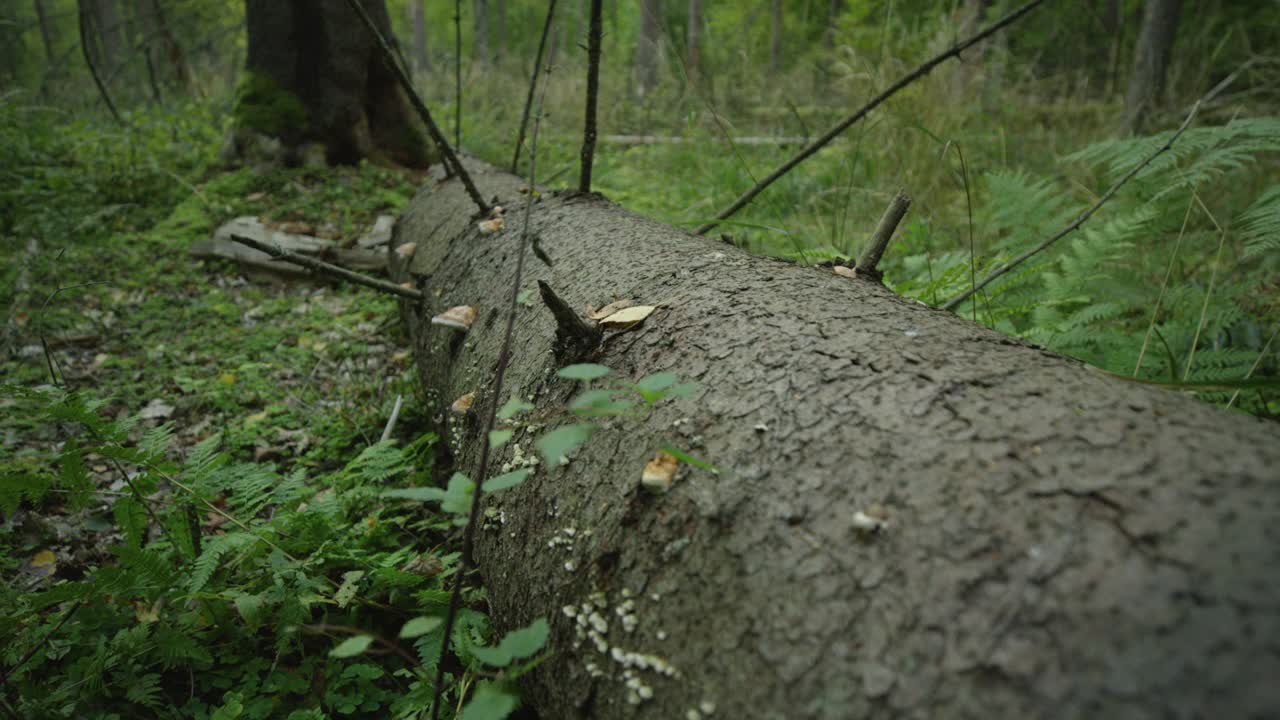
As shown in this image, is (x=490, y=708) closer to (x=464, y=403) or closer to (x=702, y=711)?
(x=702, y=711)

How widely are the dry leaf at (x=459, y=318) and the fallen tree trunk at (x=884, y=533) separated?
673 mm

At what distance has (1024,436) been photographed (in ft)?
2.50

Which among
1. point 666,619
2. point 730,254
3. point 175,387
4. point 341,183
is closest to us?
point 666,619

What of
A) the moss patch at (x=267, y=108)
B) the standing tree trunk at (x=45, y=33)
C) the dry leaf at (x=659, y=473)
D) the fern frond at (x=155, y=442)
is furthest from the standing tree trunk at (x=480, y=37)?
the dry leaf at (x=659, y=473)

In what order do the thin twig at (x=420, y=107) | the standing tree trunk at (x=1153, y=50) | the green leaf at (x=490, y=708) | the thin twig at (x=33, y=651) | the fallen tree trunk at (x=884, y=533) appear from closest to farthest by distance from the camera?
the fallen tree trunk at (x=884, y=533), the green leaf at (x=490, y=708), the thin twig at (x=33, y=651), the thin twig at (x=420, y=107), the standing tree trunk at (x=1153, y=50)

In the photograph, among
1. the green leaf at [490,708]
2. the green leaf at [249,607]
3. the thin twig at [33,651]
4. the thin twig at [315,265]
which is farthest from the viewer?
the thin twig at [315,265]

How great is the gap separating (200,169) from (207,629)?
208 inches

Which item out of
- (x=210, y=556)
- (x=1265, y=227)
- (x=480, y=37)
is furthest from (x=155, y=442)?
(x=480, y=37)

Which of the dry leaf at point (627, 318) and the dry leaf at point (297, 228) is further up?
the dry leaf at point (627, 318)

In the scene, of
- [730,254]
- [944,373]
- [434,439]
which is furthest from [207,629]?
[944,373]

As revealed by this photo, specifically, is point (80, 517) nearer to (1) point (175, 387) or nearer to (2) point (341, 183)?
(1) point (175, 387)

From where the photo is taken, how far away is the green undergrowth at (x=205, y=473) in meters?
1.29

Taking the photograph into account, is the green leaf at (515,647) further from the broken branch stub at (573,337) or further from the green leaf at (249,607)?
the green leaf at (249,607)

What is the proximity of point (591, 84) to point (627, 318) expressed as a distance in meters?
1.20
